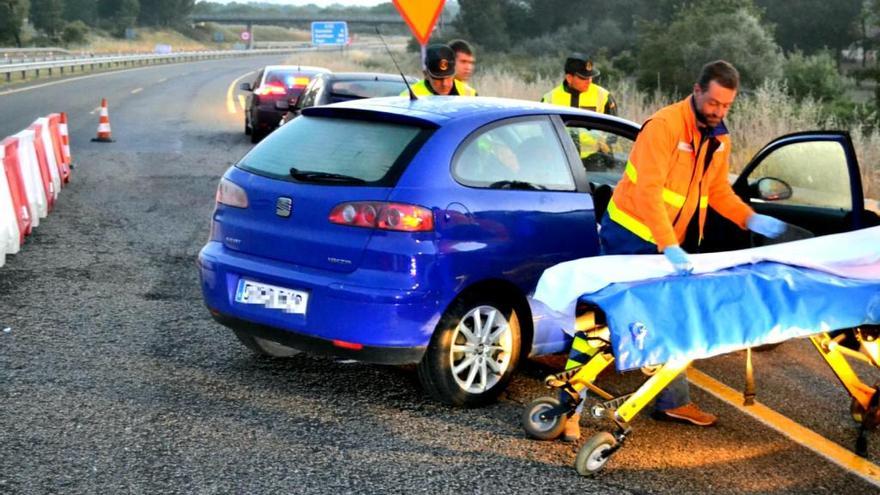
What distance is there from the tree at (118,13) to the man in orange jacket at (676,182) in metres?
113

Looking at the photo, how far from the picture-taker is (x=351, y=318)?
5.14 meters

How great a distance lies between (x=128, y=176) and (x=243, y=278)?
945cm

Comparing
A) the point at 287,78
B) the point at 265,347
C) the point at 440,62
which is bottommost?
the point at 287,78

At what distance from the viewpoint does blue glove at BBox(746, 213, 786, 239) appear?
5.55 metres

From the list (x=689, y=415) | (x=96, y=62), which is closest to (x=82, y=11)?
(x=96, y=62)

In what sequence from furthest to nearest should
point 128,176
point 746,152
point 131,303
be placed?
point 128,176
point 746,152
point 131,303

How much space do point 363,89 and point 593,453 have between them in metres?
9.87

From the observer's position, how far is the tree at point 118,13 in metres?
114

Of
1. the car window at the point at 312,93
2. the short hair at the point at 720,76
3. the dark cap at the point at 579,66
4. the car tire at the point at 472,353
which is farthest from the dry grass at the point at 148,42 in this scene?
the short hair at the point at 720,76

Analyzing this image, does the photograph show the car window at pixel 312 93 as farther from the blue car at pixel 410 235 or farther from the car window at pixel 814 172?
the car window at pixel 814 172

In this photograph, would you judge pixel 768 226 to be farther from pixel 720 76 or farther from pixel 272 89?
pixel 272 89

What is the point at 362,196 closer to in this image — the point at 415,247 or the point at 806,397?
the point at 415,247

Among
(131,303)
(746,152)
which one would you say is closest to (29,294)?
(131,303)

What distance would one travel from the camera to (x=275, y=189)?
554cm
